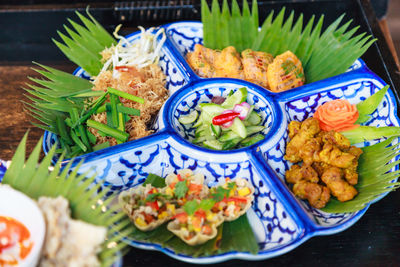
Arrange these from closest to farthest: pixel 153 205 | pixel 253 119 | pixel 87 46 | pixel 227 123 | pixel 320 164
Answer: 1. pixel 153 205
2. pixel 320 164
3. pixel 227 123
4. pixel 253 119
5. pixel 87 46

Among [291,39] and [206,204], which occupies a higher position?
[291,39]

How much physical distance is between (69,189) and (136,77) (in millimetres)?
1306

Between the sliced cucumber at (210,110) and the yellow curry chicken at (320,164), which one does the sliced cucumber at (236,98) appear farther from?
the yellow curry chicken at (320,164)

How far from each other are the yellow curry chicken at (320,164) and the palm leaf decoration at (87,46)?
62.0 inches

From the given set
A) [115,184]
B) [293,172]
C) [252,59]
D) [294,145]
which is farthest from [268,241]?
[252,59]

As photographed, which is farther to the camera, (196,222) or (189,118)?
(189,118)

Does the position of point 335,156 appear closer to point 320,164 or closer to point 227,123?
point 320,164

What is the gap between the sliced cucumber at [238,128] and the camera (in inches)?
94.2

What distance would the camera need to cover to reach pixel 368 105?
2594 mm

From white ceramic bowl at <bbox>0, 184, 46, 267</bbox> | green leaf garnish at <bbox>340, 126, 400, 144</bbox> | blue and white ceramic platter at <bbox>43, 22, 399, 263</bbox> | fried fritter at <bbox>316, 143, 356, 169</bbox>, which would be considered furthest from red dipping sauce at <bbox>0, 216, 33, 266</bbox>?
green leaf garnish at <bbox>340, 126, 400, 144</bbox>

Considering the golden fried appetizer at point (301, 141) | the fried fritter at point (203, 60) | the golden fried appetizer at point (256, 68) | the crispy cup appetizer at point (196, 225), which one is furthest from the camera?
the fried fritter at point (203, 60)

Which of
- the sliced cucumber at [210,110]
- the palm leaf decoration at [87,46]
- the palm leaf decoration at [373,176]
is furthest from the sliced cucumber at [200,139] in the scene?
the palm leaf decoration at [87,46]

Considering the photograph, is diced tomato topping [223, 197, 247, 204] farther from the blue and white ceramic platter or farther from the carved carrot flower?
the carved carrot flower

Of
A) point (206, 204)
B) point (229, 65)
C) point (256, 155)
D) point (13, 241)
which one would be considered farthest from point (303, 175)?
point (13, 241)
